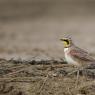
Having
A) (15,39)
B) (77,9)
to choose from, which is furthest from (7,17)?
(15,39)

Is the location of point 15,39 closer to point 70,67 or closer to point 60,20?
point 60,20

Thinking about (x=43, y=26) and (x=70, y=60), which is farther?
(x=43, y=26)

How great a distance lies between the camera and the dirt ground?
36.1ft

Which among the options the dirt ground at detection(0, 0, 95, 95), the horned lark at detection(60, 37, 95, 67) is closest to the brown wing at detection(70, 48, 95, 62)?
the horned lark at detection(60, 37, 95, 67)

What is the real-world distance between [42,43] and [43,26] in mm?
6402

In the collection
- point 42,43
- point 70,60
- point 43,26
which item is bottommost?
point 70,60

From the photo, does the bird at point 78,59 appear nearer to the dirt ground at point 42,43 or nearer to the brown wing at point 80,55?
the brown wing at point 80,55

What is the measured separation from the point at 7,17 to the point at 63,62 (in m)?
17.3

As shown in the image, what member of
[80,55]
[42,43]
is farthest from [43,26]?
[80,55]

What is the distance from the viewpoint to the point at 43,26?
87.5ft

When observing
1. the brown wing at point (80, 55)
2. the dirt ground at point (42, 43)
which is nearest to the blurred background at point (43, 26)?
the dirt ground at point (42, 43)

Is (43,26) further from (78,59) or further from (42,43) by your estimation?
(78,59)

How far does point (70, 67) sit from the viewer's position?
460 inches

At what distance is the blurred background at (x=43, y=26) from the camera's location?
1852 cm
